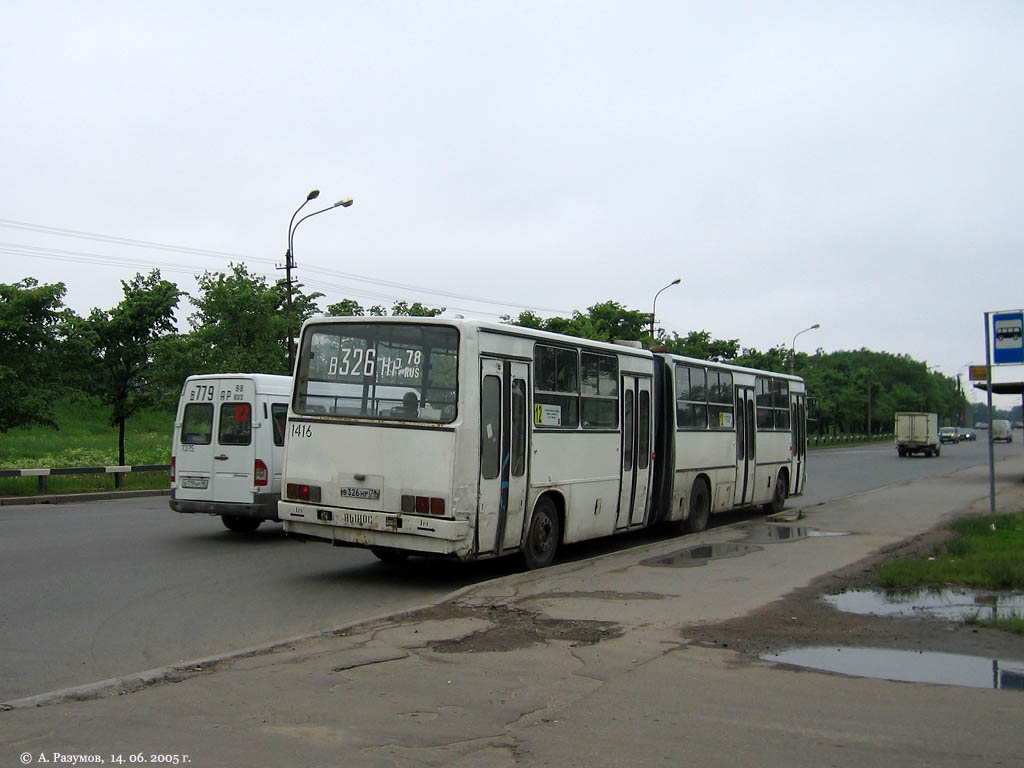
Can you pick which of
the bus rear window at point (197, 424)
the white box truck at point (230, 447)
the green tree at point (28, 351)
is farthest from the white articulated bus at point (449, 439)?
the green tree at point (28, 351)

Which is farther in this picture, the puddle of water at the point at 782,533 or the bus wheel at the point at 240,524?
the bus wheel at the point at 240,524

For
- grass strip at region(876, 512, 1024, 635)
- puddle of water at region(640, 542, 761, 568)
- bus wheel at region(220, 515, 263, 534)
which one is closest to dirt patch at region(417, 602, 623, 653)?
grass strip at region(876, 512, 1024, 635)

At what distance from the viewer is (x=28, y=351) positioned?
2522cm

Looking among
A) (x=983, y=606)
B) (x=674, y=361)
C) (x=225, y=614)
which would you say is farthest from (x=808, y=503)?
(x=225, y=614)

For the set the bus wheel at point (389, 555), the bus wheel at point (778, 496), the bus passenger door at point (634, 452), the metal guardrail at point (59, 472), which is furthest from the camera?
the metal guardrail at point (59, 472)

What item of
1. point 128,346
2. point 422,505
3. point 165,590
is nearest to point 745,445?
point 422,505

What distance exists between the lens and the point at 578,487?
12.6m

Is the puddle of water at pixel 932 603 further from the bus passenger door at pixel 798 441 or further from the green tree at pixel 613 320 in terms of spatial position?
the green tree at pixel 613 320

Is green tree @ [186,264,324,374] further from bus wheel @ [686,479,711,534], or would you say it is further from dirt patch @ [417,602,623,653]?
dirt patch @ [417,602,623,653]

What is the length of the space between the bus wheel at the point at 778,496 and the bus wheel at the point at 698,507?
13.1 ft

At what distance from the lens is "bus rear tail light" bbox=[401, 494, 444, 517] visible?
1017cm

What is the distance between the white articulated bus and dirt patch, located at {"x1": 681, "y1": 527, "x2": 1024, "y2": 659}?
3.24m

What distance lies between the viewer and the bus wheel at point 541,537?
456 inches

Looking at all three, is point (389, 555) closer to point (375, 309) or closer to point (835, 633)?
point (835, 633)
